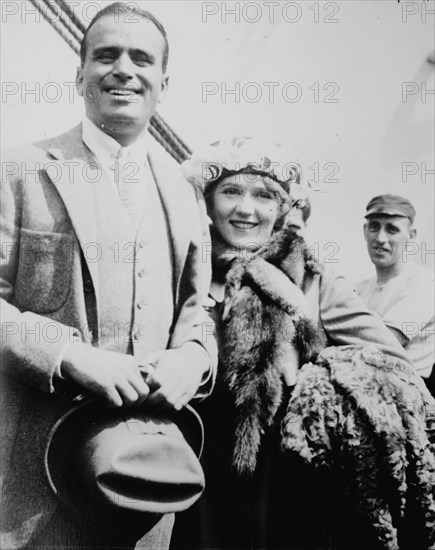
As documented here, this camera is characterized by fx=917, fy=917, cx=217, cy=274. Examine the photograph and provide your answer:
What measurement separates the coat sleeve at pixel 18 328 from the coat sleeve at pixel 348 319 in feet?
3.32

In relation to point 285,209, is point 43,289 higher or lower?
lower

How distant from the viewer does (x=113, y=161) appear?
11.2 feet

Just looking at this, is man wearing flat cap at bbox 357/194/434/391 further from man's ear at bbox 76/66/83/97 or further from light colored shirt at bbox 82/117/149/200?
man's ear at bbox 76/66/83/97

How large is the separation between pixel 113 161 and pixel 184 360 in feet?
2.59

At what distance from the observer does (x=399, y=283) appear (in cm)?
376

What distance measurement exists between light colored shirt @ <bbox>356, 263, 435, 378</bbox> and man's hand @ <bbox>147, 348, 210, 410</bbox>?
76cm

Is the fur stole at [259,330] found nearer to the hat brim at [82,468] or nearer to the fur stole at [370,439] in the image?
the fur stole at [370,439]

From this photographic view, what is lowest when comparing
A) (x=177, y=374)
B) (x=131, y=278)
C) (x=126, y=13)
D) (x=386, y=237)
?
(x=177, y=374)

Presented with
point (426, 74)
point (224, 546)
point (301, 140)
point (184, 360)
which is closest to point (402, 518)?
point (224, 546)

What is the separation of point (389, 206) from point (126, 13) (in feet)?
4.30

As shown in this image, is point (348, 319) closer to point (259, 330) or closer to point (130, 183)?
point (259, 330)

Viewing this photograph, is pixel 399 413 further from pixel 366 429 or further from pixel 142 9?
pixel 142 9

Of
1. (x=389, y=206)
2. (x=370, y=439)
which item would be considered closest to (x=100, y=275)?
(x=370, y=439)

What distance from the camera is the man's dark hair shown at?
3459 mm
